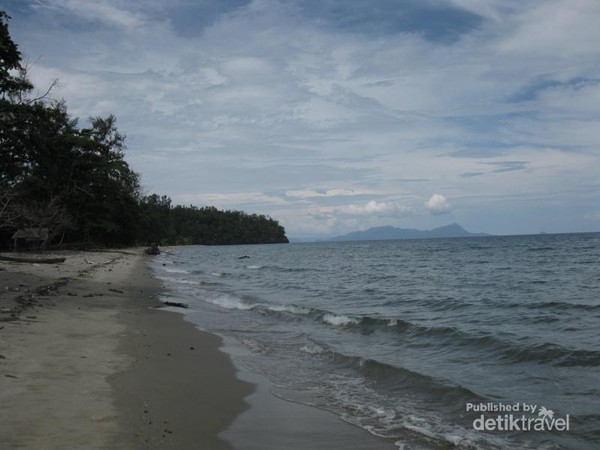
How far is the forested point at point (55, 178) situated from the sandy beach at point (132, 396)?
16095mm

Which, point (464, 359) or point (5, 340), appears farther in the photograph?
point (464, 359)

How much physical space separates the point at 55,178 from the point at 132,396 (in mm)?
47929

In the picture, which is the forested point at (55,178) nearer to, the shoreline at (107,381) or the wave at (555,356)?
the shoreline at (107,381)

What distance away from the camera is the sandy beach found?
16.8 feet

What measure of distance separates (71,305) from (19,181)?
36.0 m

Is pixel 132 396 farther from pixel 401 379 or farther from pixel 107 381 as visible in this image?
pixel 401 379

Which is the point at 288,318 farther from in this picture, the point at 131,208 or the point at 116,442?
the point at 131,208

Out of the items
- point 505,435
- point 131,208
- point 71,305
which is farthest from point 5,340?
point 131,208

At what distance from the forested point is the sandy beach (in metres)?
16.1

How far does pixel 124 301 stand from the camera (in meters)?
16.9

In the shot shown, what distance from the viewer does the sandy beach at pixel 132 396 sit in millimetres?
5129

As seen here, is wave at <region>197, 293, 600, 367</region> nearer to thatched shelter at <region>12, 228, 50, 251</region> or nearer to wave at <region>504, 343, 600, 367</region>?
wave at <region>504, 343, 600, 367</region>

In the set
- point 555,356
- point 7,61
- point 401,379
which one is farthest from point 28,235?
point 555,356

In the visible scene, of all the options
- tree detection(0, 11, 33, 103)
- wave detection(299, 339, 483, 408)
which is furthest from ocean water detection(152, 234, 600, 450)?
tree detection(0, 11, 33, 103)
